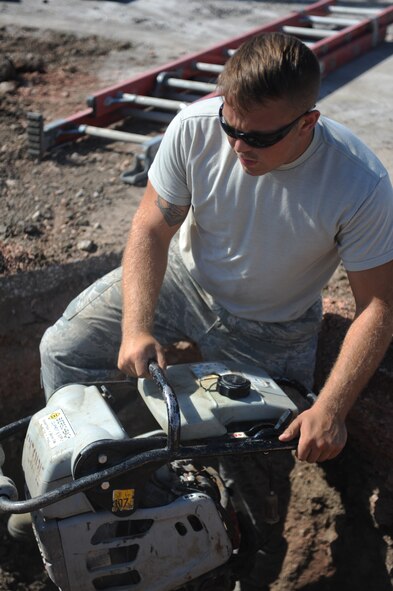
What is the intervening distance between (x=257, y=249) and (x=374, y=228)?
43 centimetres

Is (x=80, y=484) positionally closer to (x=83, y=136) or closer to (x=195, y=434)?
(x=195, y=434)

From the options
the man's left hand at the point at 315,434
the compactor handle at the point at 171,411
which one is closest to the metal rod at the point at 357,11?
the man's left hand at the point at 315,434

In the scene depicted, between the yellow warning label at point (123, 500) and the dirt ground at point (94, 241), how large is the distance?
114cm

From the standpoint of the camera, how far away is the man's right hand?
2.56 m

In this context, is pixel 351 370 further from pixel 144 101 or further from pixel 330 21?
pixel 330 21

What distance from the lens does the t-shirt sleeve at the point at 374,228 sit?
101 inches

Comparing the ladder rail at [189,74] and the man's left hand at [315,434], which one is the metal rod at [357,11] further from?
the man's left hand at [315,434]

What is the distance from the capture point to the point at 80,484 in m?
2.30

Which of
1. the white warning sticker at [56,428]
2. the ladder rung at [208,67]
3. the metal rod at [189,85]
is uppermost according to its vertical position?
the ladder rung at [208,67]

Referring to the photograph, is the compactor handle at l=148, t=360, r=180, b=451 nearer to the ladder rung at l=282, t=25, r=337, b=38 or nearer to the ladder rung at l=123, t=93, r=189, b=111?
the ladder rung at l=123, t=93, r=189, b=111

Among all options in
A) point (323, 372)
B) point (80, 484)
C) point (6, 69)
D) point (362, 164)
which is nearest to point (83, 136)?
point (6, 69)

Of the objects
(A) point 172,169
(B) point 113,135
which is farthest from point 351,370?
(B) point 113,135

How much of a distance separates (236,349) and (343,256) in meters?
0.63

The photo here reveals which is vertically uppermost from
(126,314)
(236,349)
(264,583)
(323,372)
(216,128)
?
(216,128)
